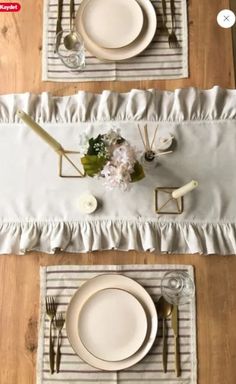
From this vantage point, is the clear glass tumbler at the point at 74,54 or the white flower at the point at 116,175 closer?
the white flower at the point at 116,175

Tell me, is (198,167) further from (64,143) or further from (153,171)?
(64,143)

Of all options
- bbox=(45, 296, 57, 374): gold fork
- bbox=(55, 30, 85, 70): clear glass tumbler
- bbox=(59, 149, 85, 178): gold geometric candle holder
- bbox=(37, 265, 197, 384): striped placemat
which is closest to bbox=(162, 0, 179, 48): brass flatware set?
bbox=(55, 30, 85, 70): clear glass tumbler

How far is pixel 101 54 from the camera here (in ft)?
4.33

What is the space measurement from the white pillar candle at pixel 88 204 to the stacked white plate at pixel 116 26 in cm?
41

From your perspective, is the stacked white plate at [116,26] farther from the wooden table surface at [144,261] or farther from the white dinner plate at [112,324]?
the white dinner plate at [112,324]

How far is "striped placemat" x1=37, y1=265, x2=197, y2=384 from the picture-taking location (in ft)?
3.71

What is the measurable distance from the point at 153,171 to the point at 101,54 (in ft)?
1.23

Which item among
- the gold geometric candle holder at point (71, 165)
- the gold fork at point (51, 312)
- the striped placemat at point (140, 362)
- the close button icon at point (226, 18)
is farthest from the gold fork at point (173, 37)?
the gold fork at point (51, 312)

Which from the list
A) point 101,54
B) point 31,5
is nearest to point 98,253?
point 101,54

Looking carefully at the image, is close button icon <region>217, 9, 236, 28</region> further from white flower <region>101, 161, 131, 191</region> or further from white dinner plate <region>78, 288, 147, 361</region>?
white dinner plate <region>78, 288, 147, 361</region>

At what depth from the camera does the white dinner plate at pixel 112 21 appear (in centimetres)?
132

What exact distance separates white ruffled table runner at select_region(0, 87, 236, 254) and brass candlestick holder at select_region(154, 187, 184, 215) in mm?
15

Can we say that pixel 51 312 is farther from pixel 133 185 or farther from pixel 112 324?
pixel 133 185

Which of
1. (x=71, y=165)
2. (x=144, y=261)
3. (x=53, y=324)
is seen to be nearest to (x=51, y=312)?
(x=53, y=324)
